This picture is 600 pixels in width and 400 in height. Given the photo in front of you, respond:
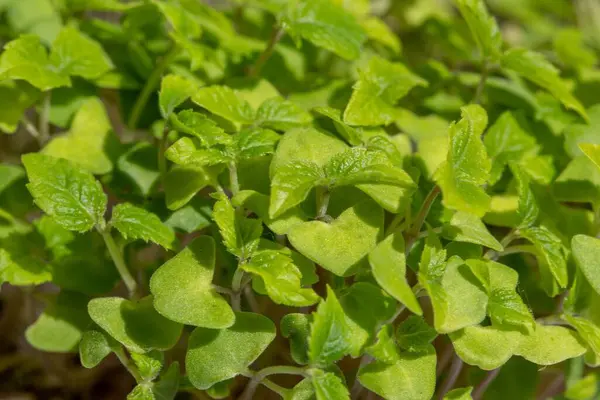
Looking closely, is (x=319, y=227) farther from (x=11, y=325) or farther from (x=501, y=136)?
(x=11, y=325)

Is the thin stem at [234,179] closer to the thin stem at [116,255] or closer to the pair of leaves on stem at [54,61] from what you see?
the thin stem at [116,255]

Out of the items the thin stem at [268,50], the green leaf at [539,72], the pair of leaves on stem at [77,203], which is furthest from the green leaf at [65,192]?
the green leaf at [539,72]

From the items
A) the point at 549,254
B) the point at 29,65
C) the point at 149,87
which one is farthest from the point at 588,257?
the point at 29,65

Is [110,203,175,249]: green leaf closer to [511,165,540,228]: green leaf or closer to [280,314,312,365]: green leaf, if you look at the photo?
[280,314,312,365]: green leaf

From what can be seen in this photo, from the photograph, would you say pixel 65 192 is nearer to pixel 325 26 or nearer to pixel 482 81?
pixel 325 26

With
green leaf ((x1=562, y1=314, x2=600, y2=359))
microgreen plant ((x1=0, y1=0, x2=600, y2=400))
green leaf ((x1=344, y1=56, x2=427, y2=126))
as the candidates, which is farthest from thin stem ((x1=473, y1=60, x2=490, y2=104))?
green leaf ((x1=562, y1=314, x2=600, y2=359))
